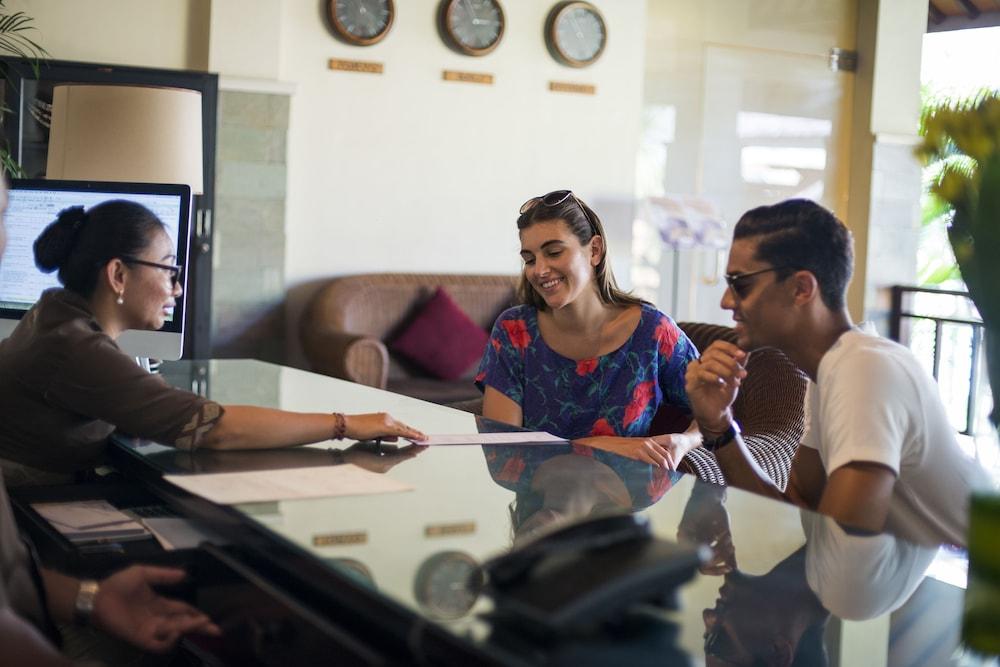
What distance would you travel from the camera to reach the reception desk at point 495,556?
43.0 inches

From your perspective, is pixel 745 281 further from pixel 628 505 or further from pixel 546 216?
pixel 546 216

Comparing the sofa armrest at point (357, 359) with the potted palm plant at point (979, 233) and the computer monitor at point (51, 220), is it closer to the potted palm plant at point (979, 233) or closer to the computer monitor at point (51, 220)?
the computer monitor at point (51, 220)

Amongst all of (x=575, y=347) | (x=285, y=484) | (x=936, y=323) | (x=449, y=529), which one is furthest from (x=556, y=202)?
(x=936, y=323)

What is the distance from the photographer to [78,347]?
6.44 ft

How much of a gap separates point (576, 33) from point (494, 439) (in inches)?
189

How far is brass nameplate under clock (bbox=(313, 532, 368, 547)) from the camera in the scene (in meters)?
1.34

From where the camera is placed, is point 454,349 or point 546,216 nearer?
point 546,216

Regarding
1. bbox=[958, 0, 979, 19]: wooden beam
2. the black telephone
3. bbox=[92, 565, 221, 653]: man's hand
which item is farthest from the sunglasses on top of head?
bbox=[958, 0, 979, 19]: wooden beam


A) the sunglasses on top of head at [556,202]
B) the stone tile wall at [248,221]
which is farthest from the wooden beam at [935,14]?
the sunglasses on top of head at [556,202]

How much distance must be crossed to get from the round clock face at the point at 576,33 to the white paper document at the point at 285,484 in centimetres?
510

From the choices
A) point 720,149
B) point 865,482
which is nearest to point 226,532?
point 865,482

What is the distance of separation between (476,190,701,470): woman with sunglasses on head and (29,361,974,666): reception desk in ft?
2.74

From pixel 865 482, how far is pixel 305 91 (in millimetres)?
4727

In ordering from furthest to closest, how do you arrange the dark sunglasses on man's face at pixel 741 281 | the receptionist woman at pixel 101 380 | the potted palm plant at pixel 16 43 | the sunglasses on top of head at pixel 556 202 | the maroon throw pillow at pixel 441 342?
the maroon throw pillow at pixel 441 342 → the potted palm plant at pixel 16 43 → the sunglasses on top of head at pixel 556 202 → the dark sunglasses on man's face at pixel 741 281 → the receptionist woman at pixel 101 380
